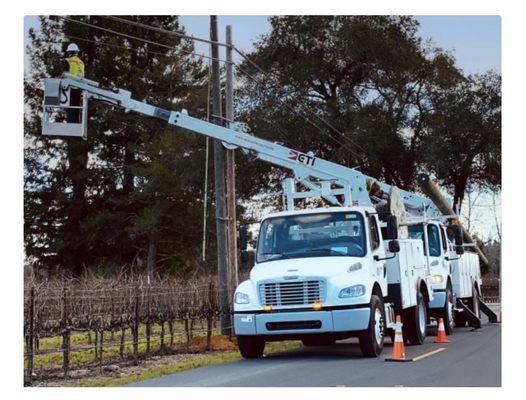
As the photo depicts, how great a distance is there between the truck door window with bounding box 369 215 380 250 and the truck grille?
173cm

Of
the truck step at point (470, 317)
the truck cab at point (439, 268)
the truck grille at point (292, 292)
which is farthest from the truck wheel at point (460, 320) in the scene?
the truck grille at point (292, 292)

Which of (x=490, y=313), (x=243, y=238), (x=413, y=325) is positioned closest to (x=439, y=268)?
(x=413, y=325)

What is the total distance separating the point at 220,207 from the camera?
20453 mm

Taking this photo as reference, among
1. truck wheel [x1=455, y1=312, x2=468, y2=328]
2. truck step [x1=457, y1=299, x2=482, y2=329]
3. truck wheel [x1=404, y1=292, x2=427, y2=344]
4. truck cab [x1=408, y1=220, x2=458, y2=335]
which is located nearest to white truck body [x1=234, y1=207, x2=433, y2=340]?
truck wheel [x1=404, y1=292, x2=427, y2=344]

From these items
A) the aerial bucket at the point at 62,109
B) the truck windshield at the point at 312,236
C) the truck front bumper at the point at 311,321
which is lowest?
the truck front bumper at the point at 311,321

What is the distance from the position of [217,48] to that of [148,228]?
15468 millimetres

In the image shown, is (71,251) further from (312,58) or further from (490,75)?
(490,75)

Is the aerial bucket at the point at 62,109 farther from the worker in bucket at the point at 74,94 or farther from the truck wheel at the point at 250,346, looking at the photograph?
the truck wheel at the point at 250,346

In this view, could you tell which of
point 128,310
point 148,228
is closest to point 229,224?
point 128,310

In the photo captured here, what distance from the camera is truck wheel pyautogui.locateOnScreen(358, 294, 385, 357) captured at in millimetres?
15648

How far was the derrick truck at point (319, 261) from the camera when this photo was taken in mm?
15391

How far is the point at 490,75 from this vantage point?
23141 mm

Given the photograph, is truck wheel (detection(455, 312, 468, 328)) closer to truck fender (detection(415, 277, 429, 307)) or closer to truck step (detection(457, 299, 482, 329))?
truck step (detection(457, 299, 482, 329))

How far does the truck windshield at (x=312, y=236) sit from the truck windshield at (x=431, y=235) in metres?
5.57
